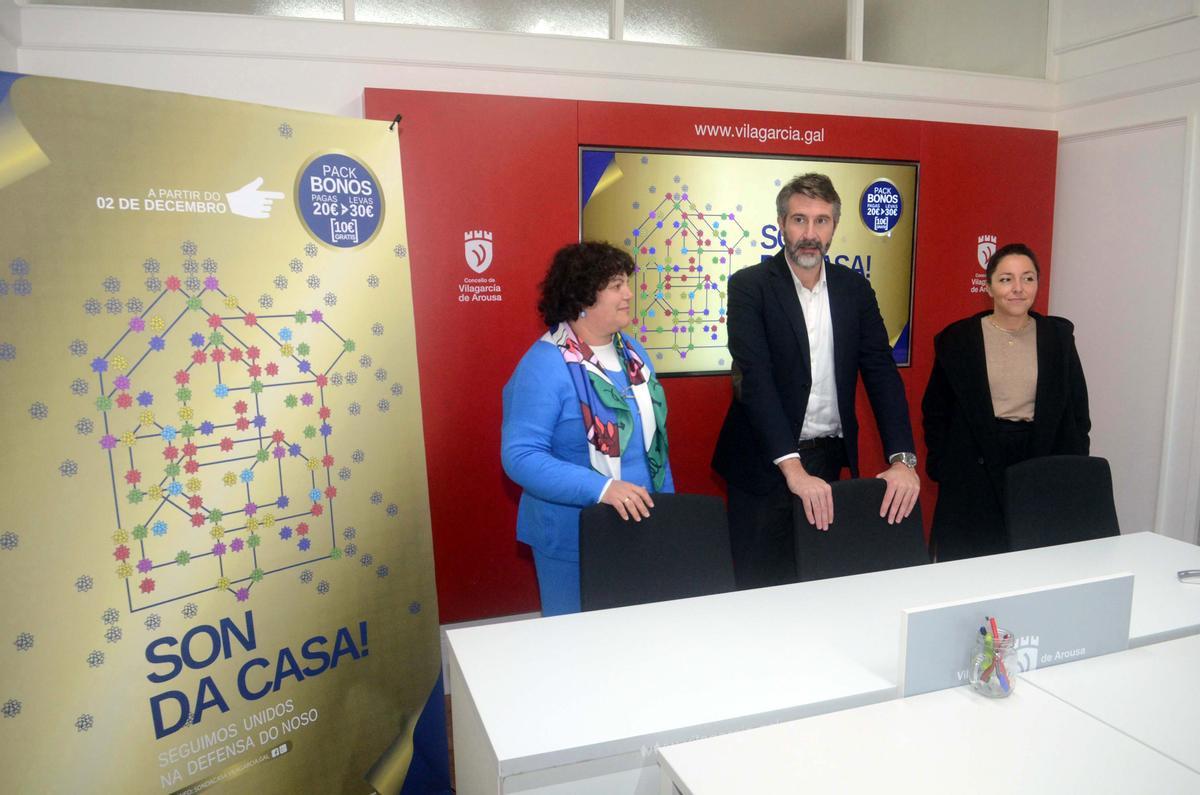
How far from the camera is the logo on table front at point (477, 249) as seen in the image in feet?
10.8

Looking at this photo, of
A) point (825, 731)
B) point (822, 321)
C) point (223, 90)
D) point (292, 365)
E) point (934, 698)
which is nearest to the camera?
point (825, 731)

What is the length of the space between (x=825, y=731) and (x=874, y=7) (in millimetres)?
3874

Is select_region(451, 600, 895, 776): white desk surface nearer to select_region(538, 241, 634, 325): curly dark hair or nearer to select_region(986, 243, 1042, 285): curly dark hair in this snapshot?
select_region(538, 241, 634, 325): curly dark hair

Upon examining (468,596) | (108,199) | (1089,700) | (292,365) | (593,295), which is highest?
(108,199)

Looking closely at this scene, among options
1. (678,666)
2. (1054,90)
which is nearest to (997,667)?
(678,666)

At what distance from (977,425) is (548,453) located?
5.96ft

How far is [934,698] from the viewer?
1.51 m

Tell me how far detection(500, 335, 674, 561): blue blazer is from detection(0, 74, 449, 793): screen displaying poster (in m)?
0.32

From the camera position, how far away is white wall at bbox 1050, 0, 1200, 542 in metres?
3.82

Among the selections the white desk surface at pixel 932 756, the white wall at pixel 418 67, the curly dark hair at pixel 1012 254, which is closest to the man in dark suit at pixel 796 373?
the curly dark hair at pixel 1012 254

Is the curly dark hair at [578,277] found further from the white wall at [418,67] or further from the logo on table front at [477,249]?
the white wall at [418,67]

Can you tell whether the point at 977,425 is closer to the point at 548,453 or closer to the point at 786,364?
the point at 786,364

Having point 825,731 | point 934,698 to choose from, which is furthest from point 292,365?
point 934,698

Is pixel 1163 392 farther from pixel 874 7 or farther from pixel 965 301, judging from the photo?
pixel 874 7
